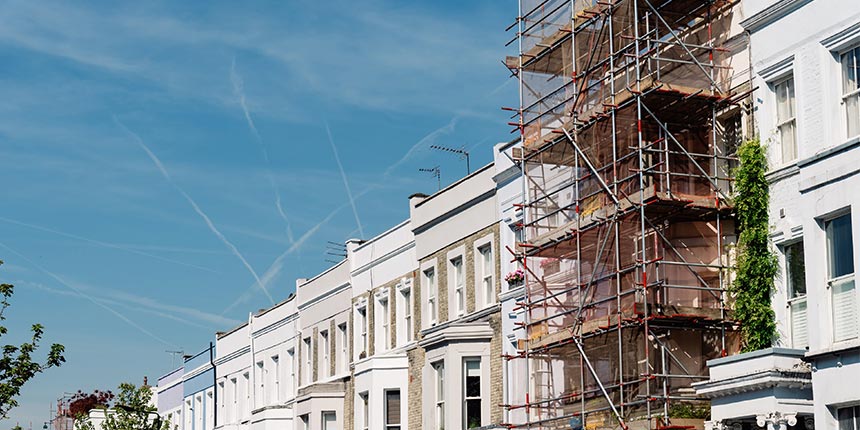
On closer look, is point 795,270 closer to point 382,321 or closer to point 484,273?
point 484,273

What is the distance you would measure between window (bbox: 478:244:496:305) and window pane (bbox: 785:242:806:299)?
497 inches

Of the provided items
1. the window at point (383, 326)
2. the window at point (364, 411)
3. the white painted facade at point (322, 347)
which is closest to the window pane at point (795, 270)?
the window at point (383, 326)

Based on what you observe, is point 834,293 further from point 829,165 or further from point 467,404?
point 467,404

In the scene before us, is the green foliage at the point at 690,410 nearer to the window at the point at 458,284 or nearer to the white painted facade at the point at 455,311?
the white painted facade at the point at 455,311

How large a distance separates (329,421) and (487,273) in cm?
1146

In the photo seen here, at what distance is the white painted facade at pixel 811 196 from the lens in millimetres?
23047

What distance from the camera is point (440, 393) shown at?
1538 inches

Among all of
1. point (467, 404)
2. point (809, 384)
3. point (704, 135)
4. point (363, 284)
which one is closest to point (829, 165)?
point (809, 384)

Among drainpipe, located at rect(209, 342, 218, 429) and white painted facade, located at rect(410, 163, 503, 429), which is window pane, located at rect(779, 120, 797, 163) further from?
drainpipe, located at rect(209, 342, 218, 429)

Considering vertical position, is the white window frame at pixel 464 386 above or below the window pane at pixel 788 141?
below

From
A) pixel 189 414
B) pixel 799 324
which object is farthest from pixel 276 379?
pixel 799 324

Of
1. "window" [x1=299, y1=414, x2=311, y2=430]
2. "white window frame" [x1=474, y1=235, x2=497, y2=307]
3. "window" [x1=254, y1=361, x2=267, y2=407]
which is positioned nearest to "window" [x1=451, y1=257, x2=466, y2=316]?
"white window frame" [x1=474, y1=235, x2=497, y2=307]

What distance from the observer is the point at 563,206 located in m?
33.4

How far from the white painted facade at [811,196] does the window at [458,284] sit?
13.8 metres
